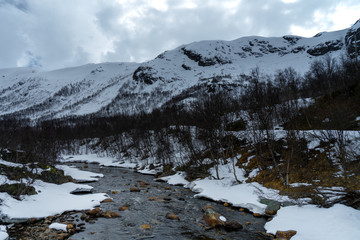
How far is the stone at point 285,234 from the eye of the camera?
10389mm

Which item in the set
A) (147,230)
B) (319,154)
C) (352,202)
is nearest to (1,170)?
(147,230)

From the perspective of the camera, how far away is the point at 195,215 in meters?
14.5

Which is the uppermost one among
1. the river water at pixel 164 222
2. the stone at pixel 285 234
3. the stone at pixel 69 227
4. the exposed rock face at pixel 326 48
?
the exposed rock face at pixel 326 48

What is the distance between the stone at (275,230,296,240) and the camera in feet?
34.1

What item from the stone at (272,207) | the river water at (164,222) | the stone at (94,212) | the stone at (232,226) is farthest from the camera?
the stone at (94,212)

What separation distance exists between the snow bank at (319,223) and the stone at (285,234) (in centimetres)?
25

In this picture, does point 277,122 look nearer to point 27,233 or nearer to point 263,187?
point 263,187

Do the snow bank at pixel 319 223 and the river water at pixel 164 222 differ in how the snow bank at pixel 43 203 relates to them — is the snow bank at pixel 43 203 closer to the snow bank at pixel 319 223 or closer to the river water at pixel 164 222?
the river water at pixel 164 222

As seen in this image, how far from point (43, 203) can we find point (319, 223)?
17806 mm

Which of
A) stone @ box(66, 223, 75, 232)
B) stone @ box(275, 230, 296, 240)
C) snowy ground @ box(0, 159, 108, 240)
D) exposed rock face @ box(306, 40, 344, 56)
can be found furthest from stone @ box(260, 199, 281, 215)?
exposed rock face @ box(306, 40, 344, 56)

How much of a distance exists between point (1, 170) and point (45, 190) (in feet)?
12.9

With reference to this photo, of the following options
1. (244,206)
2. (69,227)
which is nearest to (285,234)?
(244,206)

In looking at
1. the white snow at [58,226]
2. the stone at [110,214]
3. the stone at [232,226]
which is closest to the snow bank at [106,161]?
the stone at [110,214]

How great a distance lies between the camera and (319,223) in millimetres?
10516
